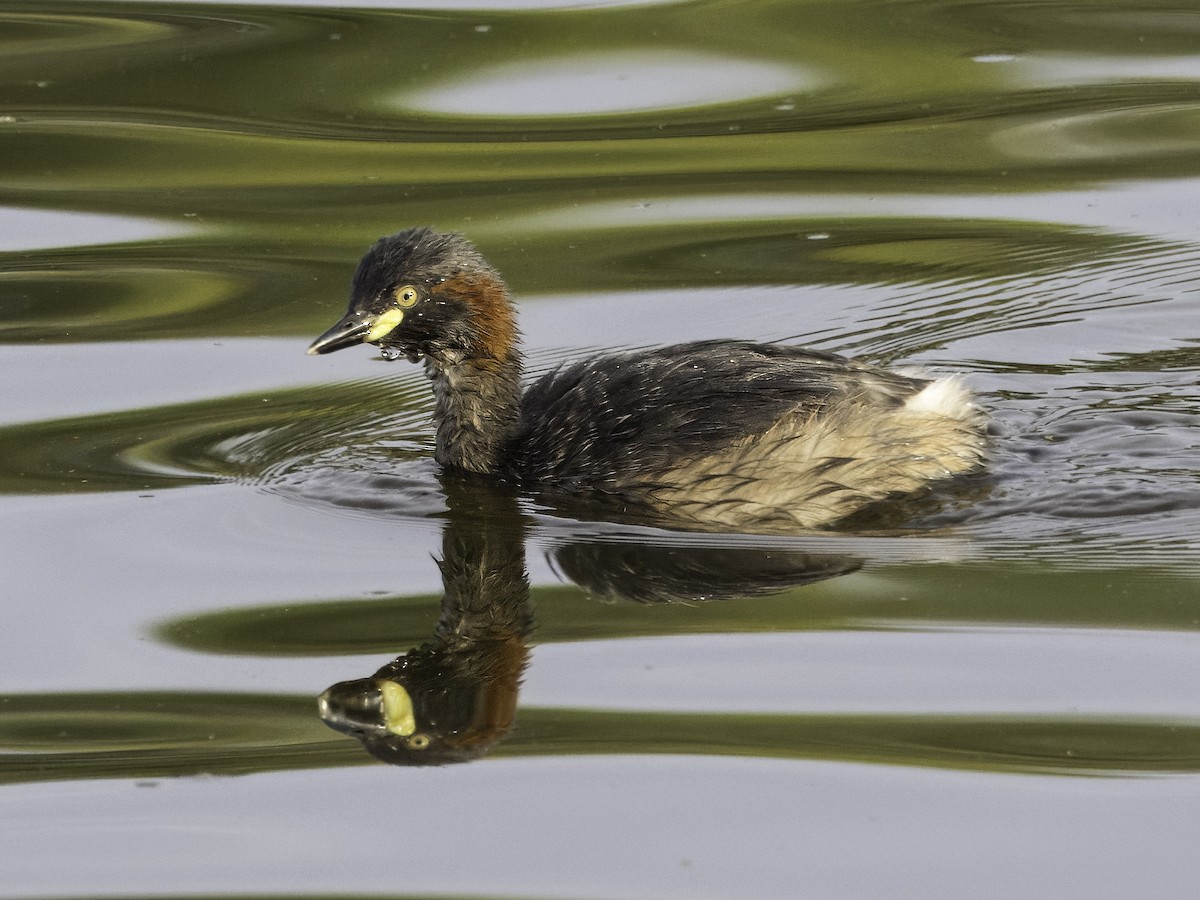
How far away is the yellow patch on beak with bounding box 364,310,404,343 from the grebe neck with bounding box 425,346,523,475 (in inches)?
11.2

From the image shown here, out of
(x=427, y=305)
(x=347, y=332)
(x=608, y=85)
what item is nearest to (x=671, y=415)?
(x=427, y=305)

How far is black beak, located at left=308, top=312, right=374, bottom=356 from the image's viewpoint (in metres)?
7.16

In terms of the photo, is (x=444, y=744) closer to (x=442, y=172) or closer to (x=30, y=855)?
(x=30, y=855)

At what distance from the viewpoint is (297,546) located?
6.45 meters

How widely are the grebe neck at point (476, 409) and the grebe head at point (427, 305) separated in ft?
0.10

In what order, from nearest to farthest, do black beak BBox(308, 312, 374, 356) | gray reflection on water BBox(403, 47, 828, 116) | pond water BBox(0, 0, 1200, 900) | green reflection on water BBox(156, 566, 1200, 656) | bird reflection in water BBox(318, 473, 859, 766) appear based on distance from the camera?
pond water BBox(0, 0, 1200, 900) < bird reflection in water BBox(318, 473, 859, 766) < green reflection on water BBox(156, 566, 1200, 656) < black beak BBox(308, 312, 374, 356) < gray reflection on water BBox(403, 47, 828, 116)

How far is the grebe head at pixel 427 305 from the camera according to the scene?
23.6ft

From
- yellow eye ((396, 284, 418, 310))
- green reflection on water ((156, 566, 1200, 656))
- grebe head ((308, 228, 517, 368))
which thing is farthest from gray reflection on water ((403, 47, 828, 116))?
green reflection on water ((156, 566, 1200, 656))

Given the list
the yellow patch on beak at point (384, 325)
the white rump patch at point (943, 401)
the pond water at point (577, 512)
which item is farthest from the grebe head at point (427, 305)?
the white rump patch at point (943, 401)

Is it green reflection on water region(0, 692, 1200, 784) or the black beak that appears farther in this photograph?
the black beak

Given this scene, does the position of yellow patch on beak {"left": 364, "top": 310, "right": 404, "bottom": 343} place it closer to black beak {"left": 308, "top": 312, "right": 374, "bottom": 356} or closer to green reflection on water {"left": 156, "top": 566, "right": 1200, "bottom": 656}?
black beak {"left": 308, "top": 312, "right": 374, "bottom": 356}

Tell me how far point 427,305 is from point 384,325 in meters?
0.18

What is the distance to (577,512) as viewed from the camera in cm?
668

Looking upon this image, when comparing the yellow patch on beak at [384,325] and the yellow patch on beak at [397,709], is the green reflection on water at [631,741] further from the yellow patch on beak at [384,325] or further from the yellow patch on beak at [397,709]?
the yellow patch on beak at [384,325]
